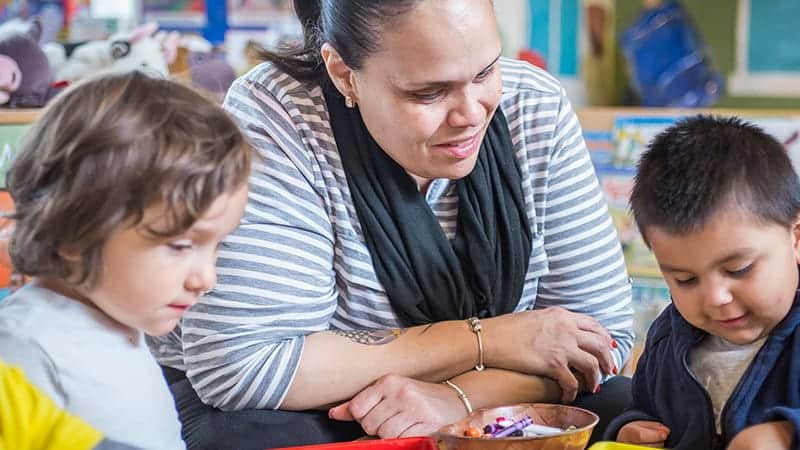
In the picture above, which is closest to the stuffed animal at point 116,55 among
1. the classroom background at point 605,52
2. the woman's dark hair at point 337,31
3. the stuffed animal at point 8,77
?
the classroom background at point 605,52

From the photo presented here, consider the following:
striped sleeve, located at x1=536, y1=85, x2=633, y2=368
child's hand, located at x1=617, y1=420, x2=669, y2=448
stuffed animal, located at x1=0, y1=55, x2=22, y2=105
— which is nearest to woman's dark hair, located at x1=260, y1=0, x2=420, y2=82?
striped sleeve, located at x1=536, y1=85, x2=633, y2=368

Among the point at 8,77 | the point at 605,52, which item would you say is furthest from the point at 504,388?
the point at 605,52

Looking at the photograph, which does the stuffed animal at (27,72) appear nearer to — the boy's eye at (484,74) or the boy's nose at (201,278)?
the boy's eye at (484,74)

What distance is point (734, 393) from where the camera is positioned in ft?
3.94

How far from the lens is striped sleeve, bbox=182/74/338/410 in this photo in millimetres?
1384

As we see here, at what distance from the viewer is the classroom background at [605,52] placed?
2578 millimetres

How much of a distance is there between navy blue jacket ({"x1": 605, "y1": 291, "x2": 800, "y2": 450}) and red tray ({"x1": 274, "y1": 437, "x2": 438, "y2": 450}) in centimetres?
25

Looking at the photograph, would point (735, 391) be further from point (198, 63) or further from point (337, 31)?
point (198, 63)

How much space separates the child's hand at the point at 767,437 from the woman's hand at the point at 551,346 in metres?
0.36

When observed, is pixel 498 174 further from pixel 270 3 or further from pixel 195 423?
pixel 270 3

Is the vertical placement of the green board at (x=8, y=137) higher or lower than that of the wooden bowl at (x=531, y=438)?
higher

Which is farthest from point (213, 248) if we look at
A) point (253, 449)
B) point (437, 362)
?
point (437, 362)

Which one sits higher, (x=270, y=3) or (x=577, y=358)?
(x=270, y=3)

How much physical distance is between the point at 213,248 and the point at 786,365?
61cm
